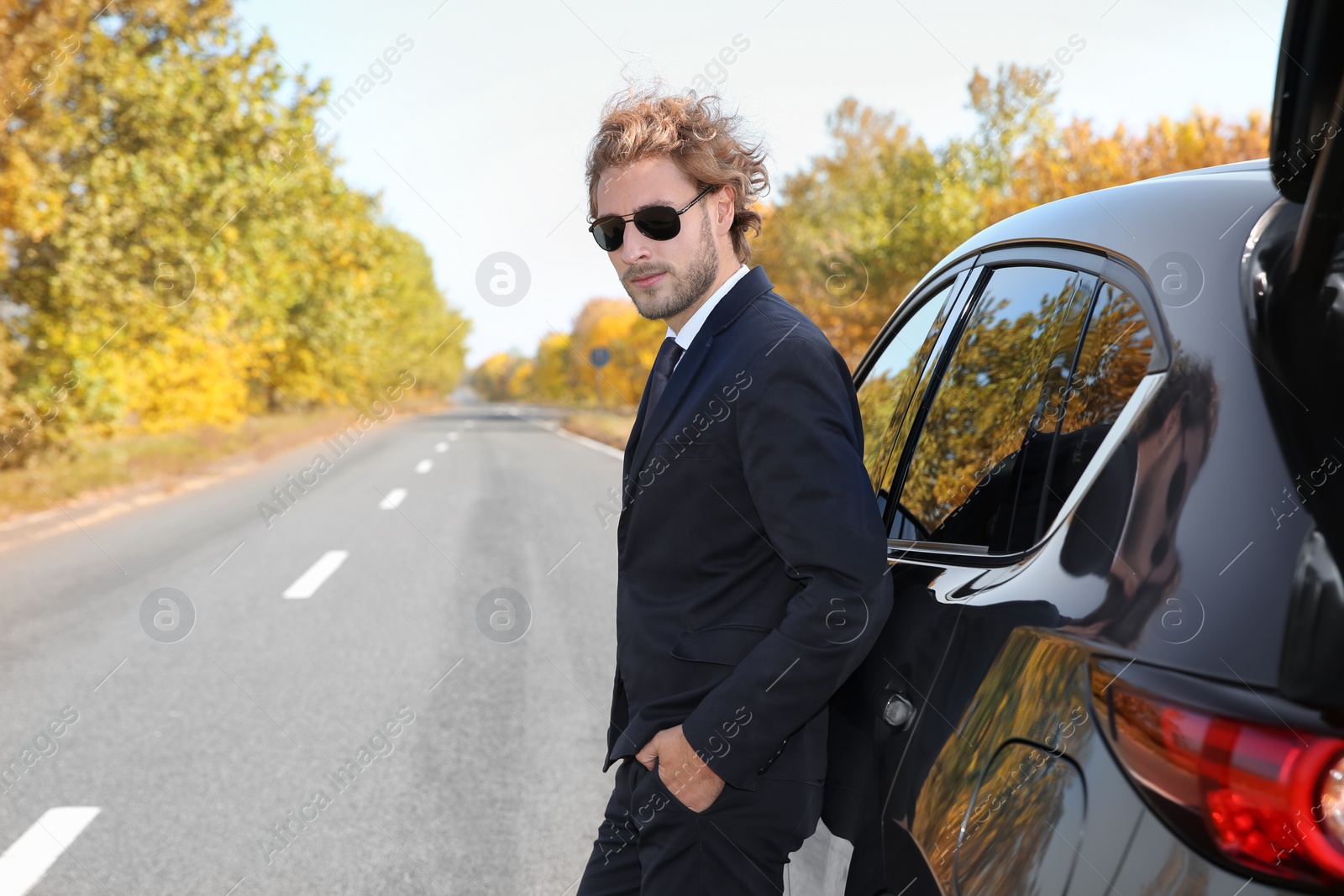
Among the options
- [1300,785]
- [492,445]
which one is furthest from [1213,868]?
[492,445]

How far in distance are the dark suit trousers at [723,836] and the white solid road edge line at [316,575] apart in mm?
6131

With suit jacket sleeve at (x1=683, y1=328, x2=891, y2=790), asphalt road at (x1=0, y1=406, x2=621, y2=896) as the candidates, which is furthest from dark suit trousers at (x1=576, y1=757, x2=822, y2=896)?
asphalt road at (x1=0, y1=406, x2=621, y2=896)

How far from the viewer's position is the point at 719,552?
65.7 inches

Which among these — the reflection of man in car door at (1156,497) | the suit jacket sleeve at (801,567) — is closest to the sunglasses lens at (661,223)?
the suit jacket sleeve at (801,567)

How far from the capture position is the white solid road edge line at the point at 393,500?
12336mm

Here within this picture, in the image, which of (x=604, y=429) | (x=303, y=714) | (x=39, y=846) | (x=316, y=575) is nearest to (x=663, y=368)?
(x=39, y=846)

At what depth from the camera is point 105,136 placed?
53.0 ft

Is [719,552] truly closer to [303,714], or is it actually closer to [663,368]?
[663,368]

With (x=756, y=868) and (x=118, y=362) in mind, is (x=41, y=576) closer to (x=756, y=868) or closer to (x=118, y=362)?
(x=756, y=868)

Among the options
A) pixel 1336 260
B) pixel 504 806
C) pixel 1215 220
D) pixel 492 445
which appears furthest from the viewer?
pixel 492 445

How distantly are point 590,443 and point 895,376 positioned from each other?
24187 millimetres

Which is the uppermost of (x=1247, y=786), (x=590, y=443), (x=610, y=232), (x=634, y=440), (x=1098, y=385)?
(x=610, y=232)

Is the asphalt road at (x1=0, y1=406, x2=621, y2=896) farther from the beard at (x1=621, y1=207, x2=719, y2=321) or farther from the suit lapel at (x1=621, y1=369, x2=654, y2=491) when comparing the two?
the beard at (x1=621, y1=207, x2=719, y2=321)

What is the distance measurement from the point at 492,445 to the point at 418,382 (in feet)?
176
